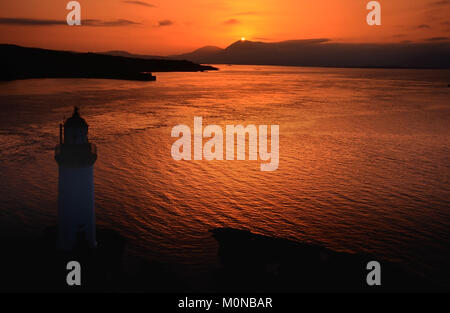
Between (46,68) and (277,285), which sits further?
(46,68)

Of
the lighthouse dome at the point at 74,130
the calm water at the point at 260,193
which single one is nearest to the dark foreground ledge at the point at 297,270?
the calm water at the point at 260,193

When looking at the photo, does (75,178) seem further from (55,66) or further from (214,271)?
(55,66)

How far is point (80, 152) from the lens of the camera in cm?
962

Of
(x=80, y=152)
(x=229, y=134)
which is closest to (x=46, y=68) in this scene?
(x=229, y=134)

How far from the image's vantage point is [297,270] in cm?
1141

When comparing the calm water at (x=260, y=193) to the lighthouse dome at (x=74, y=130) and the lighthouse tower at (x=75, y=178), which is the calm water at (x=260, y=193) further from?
the lighthouse dome at (x=74, y=130)

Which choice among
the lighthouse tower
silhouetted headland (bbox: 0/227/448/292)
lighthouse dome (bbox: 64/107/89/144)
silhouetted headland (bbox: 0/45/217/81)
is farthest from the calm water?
silhouetted headland (bbox: 0/45/217/81)

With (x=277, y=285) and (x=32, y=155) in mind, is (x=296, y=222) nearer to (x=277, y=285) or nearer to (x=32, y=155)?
(x=277, y=285)

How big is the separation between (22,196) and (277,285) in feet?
41.9

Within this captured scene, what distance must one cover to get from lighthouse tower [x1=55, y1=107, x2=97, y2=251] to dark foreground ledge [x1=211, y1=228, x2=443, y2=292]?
4.24 m

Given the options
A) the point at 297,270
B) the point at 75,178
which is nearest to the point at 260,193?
the point at 297,270

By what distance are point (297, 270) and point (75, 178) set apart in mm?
6724

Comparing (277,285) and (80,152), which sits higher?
(80,152)

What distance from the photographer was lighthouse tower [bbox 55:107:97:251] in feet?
31.5
